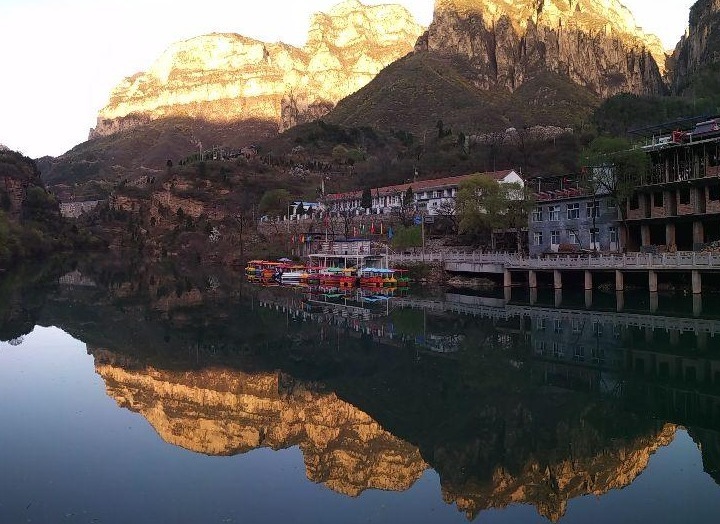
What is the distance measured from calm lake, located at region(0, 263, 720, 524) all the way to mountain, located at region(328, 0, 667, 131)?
129768 millimetres

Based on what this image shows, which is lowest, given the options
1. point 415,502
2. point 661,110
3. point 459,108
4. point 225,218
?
point 415,502

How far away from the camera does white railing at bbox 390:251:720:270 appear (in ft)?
145

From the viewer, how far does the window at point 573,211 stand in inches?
2426

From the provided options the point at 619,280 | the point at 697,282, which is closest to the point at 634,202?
the point at 619,280

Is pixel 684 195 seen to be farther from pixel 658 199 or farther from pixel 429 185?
pixel 429 185

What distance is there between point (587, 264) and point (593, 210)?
10336 millimetres

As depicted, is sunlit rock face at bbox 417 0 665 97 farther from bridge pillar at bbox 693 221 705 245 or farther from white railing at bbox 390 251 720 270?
bridge pillar at bbox 693 221 705 245

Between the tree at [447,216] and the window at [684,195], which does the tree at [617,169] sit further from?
the tree at [447,216]

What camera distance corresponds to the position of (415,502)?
15.4 m

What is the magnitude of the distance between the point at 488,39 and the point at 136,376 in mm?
187014

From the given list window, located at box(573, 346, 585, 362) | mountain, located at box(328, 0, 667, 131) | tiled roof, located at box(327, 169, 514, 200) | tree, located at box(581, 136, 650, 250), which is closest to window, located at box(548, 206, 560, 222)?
tree, located at box(581, 136, 650, 250)

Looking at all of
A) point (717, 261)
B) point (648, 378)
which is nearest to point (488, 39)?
point (717, 261)

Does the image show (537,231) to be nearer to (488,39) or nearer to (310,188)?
(310,188)

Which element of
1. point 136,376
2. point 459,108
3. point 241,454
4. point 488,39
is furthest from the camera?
point 488,39
